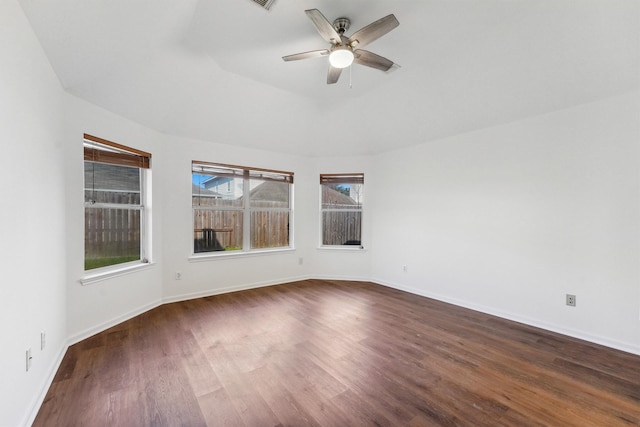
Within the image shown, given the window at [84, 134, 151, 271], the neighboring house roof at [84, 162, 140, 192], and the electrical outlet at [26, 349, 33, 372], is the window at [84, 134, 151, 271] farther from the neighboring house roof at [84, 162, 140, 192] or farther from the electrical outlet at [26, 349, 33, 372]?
the electrical outlet at [26, 349, 33, 372]

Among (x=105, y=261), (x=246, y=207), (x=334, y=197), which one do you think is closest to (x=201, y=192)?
(x=246, y=207)

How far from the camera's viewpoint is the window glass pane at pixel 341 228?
5.12 meters

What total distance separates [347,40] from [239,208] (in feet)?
10.4

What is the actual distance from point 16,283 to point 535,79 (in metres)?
4.47

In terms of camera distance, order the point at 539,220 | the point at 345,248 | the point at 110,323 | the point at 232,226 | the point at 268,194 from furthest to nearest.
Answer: the point at 345,248
the point at 268,194
the point at 232,226
the point at 539,220
the point at 110,323

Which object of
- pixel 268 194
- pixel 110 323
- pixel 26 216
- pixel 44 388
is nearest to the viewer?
pixel 26 216

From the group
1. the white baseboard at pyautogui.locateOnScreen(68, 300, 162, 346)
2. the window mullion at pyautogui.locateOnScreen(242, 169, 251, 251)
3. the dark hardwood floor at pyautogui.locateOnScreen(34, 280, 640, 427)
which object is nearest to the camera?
the dark hardwood floor at pyautogui.locateOnScreen(34, 280, 640, 427)

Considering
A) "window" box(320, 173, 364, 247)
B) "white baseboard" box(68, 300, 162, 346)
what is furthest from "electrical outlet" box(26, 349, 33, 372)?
"window" box(320, 173, 364, 247)

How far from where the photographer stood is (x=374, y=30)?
1994 mm

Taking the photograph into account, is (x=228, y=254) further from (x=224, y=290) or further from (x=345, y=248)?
(x=345, y=248)

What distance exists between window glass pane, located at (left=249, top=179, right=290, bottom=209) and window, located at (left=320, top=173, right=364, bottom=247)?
2.44 feet

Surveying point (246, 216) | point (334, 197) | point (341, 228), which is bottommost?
point (341, 228)

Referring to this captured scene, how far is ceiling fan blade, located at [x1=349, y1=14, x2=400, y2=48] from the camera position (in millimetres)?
1884

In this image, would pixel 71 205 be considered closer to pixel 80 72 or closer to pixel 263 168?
pixel 80 72
